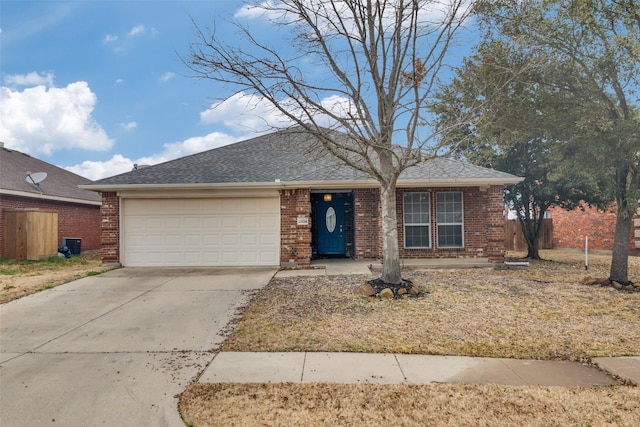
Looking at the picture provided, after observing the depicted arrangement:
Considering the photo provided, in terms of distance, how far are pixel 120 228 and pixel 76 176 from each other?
13129 mm

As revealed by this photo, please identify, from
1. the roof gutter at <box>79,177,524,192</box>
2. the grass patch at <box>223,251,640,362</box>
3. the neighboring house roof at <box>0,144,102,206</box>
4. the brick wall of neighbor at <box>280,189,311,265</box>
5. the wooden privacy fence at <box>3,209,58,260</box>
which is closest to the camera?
the grass patch at <box>223,251,640,362</box>

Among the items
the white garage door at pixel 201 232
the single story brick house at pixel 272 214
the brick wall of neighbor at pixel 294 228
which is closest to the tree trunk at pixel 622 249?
the single story brick house at pixel 272 214

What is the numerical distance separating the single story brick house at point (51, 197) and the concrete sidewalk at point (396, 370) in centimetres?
1444

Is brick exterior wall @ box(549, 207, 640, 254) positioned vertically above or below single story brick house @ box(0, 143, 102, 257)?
below

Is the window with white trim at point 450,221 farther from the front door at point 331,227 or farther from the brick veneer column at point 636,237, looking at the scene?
the brick veneer column at point 636,237

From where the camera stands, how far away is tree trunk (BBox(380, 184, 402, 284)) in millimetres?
7504

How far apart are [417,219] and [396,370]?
803 cm

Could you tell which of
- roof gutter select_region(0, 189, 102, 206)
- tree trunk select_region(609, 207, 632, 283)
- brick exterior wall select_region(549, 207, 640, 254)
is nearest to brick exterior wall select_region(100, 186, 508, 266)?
tree trunk select_region(609, 207, 632, 283)

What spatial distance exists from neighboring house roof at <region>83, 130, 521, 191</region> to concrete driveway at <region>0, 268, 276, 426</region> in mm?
3117

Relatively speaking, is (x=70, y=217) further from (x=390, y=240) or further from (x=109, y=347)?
(x=390, y=240)

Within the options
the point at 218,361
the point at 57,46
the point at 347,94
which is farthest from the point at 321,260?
the point at 57,46

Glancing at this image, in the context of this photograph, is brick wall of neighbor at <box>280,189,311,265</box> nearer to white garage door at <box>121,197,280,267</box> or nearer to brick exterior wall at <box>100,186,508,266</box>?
brick exterior wall at <box>100,186,508,266</box>

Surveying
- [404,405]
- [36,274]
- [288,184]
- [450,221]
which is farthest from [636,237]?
[36,274]

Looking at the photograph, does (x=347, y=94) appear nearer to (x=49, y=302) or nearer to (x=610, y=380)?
(x=610, y=380)
